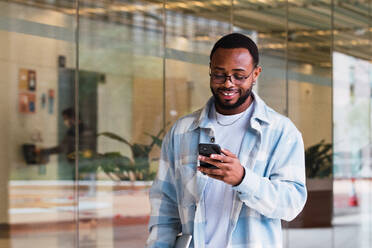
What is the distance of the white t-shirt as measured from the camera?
2.32 m

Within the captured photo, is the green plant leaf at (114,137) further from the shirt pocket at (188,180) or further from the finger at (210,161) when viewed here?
the finger at (210,161)

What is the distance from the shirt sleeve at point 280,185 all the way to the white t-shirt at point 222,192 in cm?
13

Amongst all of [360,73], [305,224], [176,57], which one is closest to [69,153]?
[176,57]

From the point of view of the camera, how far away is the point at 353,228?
8930 millimetres

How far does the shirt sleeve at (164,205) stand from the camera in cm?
251

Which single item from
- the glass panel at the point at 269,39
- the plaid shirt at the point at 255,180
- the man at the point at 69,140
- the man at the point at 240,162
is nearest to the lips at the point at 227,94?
the man at the point at 240,162

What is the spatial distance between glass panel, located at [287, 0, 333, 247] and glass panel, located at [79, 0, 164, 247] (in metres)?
2.47

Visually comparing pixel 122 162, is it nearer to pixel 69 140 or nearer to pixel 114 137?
pixel 114 137

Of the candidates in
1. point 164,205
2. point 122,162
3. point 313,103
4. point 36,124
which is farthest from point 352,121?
point 164,205

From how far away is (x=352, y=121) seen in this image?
8836 millimetres

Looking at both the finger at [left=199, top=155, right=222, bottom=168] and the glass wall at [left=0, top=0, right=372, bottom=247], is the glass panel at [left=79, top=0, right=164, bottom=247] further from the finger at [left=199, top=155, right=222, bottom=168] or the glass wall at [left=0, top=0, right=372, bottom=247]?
the finger at [left=199, top=155, right=222, bottom=168]

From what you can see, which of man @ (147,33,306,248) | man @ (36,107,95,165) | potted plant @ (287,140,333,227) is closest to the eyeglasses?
man @ (147,33,306,248)

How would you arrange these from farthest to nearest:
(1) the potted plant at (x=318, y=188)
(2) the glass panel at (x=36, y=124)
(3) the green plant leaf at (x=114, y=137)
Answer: (1) the potted plant at (x=318, y=188)
(3) the green plant leaf at (x=114, y=137)
(2) the glass panel at (x=36, y=124)

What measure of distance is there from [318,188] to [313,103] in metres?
1.03
